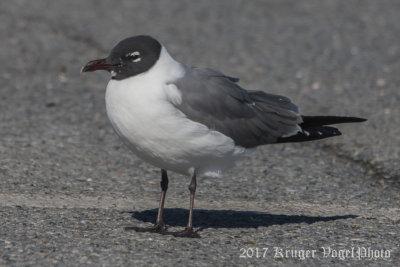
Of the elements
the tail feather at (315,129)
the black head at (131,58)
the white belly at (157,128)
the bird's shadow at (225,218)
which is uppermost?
the black head at (131,58)

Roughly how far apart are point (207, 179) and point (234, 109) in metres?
1.45

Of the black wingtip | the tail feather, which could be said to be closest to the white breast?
the tail feather

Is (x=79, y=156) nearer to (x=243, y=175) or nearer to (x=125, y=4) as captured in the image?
(x=243, y=175)

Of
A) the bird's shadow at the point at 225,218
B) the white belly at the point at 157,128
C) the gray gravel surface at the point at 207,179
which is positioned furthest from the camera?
the bird's shadow at the point at 225,218

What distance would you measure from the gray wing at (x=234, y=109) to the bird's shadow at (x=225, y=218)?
614 millimetres

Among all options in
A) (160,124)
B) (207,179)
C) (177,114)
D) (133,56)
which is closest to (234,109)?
(177,114)

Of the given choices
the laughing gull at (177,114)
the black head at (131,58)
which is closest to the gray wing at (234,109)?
the laughing gull at (177,114)

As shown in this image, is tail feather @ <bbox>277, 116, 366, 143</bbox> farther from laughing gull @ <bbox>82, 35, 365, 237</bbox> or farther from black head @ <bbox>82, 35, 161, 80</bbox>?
black head @ <bbox>82, 35, 161, 80</bbox>

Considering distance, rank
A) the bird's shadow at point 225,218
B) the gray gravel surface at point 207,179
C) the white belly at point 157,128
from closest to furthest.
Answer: the white belly at point 157,128 → the gray gravel surface at point 207,179 → the bird's shadow at point 225,218

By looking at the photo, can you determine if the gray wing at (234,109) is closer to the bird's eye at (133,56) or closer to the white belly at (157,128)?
the white belly at (157,128)

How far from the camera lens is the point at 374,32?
12352mm

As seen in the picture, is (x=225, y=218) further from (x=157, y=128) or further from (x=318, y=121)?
(x=157, y=128)

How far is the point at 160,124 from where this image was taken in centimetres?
502

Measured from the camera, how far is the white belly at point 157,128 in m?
5.02
